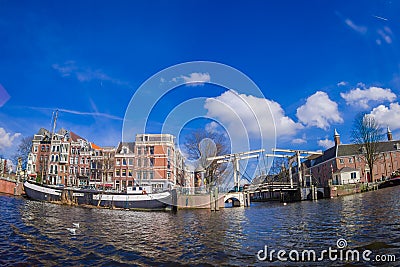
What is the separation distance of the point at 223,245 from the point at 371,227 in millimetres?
Result: 6663

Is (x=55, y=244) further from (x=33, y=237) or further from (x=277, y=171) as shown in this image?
(x=277, y=171)

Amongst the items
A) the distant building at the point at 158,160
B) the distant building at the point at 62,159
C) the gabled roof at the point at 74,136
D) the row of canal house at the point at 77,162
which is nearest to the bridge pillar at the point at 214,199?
the distant building at the point at 158,160

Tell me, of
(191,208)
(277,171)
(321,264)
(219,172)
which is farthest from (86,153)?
(321,264)

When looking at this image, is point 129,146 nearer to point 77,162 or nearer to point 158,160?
point 77,162

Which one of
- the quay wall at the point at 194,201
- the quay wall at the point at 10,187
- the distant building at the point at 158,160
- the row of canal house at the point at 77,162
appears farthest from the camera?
the row of canal house at the point at 77,162

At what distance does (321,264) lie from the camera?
23.5 ft

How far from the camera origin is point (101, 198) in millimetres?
34500

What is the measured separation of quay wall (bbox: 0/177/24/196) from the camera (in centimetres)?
4228

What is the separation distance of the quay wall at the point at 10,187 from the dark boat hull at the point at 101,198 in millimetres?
7165

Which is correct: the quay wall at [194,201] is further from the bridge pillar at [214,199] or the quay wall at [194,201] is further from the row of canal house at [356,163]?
the row of canal house at [356,163]

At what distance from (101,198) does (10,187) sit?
1960 centimetres

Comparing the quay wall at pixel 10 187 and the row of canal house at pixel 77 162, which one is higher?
the row of canal house at pixel 77 162

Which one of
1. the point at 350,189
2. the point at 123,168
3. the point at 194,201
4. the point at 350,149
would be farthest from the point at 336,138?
the point at 194,201

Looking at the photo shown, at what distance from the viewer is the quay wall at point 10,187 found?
139 ft
